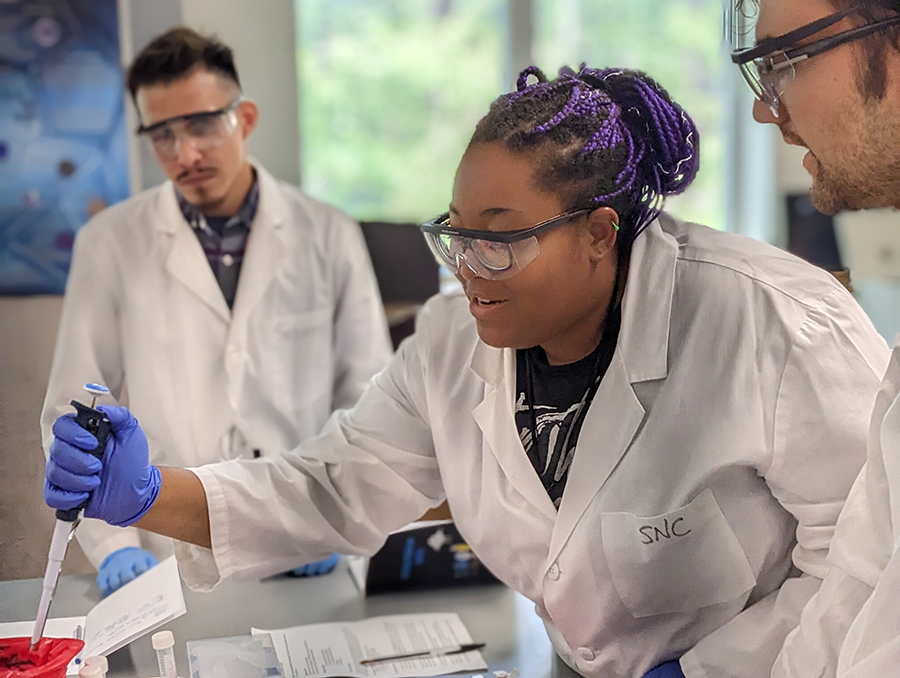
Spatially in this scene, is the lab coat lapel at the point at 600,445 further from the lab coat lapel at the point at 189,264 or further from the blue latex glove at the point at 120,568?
the lab coat lapel at the point at 189,264

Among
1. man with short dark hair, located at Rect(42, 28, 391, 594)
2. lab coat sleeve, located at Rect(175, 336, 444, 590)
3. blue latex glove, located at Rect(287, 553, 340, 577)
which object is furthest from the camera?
man with short dark hair, located at Rect(42, 28, 391, 594)

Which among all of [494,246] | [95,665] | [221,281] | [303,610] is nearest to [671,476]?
[494,246]

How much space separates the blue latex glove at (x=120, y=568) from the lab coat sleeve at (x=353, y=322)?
2.07ft

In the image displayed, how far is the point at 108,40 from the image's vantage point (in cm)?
251

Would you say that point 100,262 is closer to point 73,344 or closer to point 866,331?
point 73,344

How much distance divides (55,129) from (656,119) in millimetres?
1836

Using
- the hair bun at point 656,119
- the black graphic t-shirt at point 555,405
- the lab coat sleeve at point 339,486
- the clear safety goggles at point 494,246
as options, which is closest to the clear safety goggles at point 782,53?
the hair bun at point 656,119

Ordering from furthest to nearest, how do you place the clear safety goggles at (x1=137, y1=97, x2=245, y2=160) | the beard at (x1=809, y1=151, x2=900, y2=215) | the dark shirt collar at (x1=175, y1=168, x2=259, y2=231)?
the dark shirt collar at (x1=175, y1=168, x2=259, y2=231)
the clear safety goggles at (x1=137, y1=97, x2=245, y2=160)
the beard at (x1=809, y1=151, x2=900, y2=215)

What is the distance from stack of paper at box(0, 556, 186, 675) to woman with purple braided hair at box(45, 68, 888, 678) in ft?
0.17

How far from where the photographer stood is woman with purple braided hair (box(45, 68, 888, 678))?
1.11 m

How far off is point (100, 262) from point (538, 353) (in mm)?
1064

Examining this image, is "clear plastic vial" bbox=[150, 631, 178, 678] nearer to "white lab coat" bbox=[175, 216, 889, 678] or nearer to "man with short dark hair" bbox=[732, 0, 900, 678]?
"white lab coat" bbox=[175, 216, 889, 678]

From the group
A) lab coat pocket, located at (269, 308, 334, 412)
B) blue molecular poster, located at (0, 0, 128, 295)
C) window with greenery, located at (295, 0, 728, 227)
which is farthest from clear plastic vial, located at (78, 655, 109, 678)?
window with greenery, located at (295, 0, 728, 227)

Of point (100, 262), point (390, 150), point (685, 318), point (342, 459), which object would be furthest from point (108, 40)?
point (685, 318)
